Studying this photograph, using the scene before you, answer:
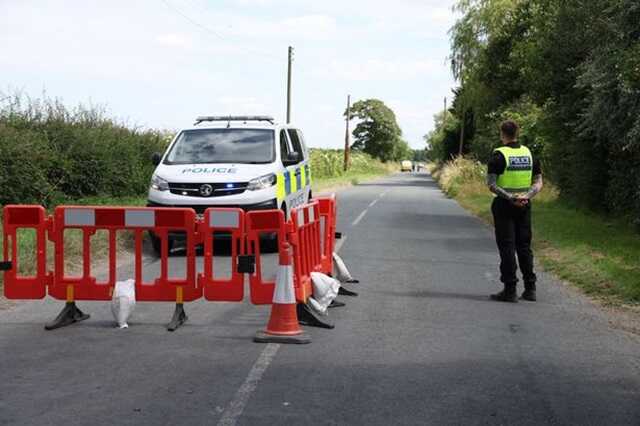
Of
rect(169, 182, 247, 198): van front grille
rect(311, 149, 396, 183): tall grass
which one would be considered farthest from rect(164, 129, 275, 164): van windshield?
rect(311, 149, 396, 183): tall grass

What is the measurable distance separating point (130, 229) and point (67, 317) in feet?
3.21

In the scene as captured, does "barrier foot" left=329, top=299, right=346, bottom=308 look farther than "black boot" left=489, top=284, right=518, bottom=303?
No

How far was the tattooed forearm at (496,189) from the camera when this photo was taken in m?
9.25

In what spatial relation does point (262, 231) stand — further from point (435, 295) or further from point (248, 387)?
point (435, 295)

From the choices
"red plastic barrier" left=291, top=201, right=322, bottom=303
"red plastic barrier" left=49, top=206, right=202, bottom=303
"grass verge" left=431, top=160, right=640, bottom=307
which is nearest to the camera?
"red plastic barrier" left=291, top=201, right=322, bottom=303

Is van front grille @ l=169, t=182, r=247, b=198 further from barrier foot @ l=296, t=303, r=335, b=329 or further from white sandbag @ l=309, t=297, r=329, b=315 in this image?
barrier foot @ l=296, t=303, r=335, b=329

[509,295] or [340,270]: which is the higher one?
[340,270]

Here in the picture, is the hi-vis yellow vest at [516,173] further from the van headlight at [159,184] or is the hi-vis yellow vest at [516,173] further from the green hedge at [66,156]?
the green hedge at [66,156]

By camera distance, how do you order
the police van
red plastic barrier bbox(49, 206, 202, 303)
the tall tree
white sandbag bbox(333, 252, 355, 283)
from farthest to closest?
the tall tree
the police van
white sandbag bbox(333, 252, 355, 283)
red plastic barrier bbox(49, 206, 202, 303)

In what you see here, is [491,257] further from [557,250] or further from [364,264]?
[364,264]

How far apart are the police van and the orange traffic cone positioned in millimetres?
5861

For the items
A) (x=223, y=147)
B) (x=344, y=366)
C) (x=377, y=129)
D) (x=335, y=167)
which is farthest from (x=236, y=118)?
(x=377, y=129)

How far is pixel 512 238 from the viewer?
9359 millimetres

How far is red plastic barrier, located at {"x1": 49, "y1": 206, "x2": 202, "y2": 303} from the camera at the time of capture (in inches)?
301
